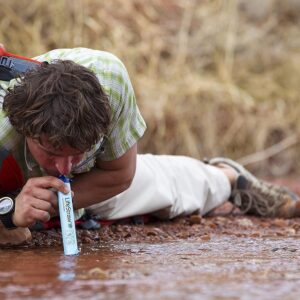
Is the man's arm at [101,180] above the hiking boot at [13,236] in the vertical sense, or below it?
above

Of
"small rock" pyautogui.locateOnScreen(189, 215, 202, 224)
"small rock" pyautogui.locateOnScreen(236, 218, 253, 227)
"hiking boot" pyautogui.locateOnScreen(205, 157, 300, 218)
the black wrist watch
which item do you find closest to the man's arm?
the black wrist watch

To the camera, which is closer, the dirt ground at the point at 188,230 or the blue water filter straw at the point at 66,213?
the blue water filter straw at the point at 66,213

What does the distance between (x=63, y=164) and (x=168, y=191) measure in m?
1.54

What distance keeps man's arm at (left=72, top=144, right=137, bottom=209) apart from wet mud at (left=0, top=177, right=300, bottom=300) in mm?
181

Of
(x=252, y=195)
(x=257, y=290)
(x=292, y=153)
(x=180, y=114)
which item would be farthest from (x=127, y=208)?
(x=292, y=153)

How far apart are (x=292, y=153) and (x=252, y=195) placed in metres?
3.26

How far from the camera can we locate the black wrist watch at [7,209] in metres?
3.11

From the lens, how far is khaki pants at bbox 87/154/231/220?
417 cm

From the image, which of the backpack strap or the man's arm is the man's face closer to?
the backpack strap

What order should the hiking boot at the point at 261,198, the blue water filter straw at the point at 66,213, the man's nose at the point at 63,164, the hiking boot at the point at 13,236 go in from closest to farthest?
the man's nose at the point at 63,164
the blue water filter straw at the point at 66,213
the hiking boot at the point at 13,236
the hiking boot at the point at 261,198

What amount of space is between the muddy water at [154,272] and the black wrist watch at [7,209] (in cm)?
12

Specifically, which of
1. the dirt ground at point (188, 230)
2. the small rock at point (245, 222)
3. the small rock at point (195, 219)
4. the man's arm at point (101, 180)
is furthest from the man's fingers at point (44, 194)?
the small rock at point (245, 222)

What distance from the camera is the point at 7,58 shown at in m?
3.05

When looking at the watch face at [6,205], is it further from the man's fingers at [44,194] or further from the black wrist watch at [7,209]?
the man's fingers at [44,194]
